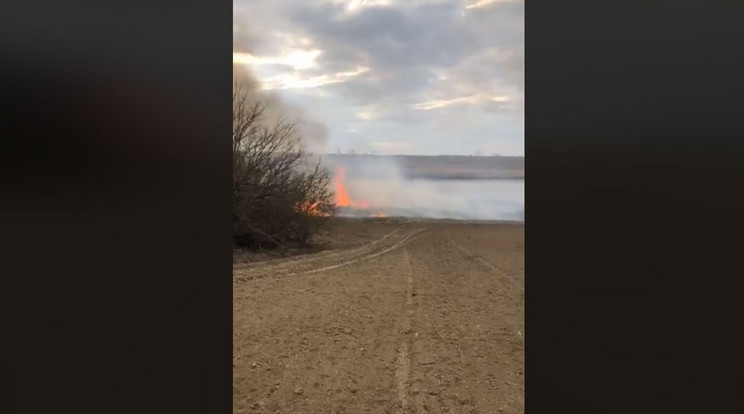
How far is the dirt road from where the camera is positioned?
2215 millimetres

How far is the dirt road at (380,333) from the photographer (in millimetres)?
2215

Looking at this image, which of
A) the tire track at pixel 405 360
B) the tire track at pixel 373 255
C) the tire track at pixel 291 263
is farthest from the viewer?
the tire track at pixel 373 255

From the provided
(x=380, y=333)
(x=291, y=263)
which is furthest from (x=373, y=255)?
(x=380, y=333)

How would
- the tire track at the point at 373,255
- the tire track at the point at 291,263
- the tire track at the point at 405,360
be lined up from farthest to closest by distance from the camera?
the tire track at the point at 373,255 < the tire track at the point at 291,263 < the tire track at the point at 405,360

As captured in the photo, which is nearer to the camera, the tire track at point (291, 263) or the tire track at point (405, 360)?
the tire track at point (405, 360)

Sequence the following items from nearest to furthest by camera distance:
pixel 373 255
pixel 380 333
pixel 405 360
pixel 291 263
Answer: pixel 405 360, pixel 380 333, pixel 291 263, pixel 373 255

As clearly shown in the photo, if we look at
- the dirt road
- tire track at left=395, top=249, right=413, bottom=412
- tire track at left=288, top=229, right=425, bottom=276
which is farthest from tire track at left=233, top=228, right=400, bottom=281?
tire track at left=395, top=249, right=413, bottom=412

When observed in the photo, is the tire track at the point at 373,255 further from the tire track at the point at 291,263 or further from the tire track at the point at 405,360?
the tire track at the point at 405,360

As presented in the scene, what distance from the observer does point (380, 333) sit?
2957 mm

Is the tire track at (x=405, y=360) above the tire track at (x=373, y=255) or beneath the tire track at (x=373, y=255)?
beneath

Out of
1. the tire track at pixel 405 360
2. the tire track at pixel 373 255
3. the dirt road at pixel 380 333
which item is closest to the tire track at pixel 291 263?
the dirt road at pixel 380 333

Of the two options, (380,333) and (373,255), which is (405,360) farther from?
(373,255)
